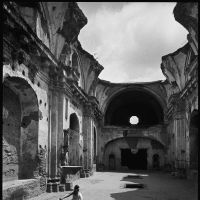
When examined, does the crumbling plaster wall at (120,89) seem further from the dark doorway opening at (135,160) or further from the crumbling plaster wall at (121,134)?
the dark doorway opening at (135,160)

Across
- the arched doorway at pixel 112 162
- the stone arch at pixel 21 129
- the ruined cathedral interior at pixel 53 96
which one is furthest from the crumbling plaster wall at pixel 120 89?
the stone arch at pixel 21 129

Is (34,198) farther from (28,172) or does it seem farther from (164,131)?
(164,131)

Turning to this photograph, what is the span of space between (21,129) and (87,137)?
978 centimetres

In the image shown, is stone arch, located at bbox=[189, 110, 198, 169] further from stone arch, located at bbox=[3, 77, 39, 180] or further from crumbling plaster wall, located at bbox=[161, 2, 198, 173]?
stone arch, located at bbox=[3, 77, 39, 180]

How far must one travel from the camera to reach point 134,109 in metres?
33.0

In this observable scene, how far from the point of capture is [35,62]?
1051 centimetres

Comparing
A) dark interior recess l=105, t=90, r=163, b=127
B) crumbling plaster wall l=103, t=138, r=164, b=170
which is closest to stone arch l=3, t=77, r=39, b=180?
crumbling plaster wall l=103, t=138, r=164, b=170

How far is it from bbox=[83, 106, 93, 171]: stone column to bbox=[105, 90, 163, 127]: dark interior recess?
937cm

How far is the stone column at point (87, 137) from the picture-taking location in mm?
19672

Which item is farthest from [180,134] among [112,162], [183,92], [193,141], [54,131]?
[112,162]

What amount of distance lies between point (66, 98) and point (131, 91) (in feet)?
52.1

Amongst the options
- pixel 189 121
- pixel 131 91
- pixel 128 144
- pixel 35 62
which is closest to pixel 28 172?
pixel 35 62

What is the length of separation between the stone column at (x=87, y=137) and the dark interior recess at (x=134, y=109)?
9369 mm

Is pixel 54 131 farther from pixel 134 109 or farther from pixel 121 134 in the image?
pixel 134 109
